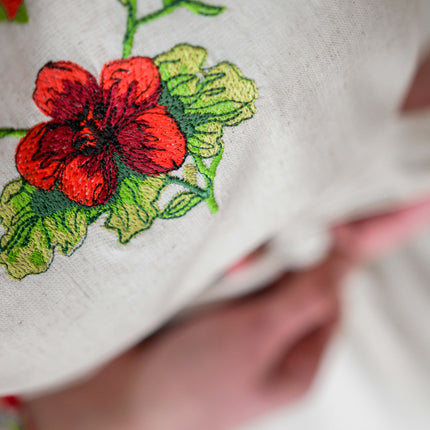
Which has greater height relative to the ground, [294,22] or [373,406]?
[294,22]

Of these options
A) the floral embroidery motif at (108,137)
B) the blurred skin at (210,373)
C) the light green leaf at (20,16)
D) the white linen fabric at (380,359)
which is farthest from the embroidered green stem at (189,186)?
the white linen fabric at (380,359)

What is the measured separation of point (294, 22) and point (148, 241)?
0.16 meters

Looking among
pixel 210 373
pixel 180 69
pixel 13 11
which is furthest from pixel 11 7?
pixel 210 373

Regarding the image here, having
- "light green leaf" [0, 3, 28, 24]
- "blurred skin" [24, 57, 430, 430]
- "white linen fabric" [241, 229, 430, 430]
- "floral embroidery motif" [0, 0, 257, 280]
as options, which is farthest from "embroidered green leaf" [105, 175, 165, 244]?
"white linen fabric" [241, 229, 430, 430]

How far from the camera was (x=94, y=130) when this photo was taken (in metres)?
0.23

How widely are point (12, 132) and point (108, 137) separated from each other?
5cm

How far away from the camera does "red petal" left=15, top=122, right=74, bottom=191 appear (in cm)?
23

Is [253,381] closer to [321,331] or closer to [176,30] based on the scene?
[321,331]

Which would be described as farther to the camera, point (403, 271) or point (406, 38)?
point (403, 271)

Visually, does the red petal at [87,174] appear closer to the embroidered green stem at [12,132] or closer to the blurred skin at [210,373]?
the embroidered green stem at [12,132]

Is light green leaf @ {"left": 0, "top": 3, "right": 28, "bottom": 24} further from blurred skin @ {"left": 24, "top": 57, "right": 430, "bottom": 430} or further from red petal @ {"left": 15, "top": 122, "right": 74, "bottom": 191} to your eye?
blurred skin @ {"left": 24, "top": 57, "right": 430, "bottom": 430}

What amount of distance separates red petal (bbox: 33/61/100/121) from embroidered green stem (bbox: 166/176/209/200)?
0.20 ft

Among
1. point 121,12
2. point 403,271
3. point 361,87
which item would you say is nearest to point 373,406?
point 403,271

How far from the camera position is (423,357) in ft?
2.27
